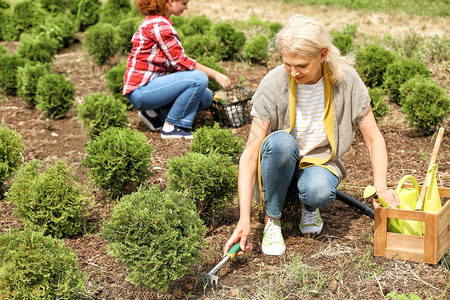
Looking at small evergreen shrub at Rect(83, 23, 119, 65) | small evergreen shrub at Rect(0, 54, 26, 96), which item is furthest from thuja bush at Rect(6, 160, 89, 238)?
small evergreen shrub at Rect(83, 23, 119, 65)

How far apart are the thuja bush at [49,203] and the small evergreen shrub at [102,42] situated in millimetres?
3914

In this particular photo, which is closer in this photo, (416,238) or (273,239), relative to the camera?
(416,238)

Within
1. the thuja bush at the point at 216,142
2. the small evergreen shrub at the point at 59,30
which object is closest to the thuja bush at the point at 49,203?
the thuja bush at the point at 216,142

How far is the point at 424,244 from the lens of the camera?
2936 millimetres

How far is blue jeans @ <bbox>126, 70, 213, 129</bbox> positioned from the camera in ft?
16.9

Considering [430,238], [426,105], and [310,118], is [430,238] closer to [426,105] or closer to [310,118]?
[310,118]

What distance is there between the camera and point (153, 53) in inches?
202

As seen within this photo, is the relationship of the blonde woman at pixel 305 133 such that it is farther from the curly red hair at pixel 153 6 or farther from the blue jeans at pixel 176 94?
the curly red hair at pixel 153 6

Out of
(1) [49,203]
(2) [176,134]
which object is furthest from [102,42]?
(1) [49,203]

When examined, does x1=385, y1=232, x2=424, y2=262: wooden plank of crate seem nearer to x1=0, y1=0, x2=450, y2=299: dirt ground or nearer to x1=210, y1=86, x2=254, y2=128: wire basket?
x1=0, y1=0, x2=450, y2=299: dirt ground

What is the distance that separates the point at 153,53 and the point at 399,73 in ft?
8.53

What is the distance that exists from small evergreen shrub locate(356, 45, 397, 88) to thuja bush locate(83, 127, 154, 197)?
303cm

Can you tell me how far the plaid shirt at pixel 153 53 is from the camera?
5000mm

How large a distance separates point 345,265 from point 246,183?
78 centimetres
